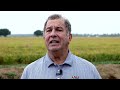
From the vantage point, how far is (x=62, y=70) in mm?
1656

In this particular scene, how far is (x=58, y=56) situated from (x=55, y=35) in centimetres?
17

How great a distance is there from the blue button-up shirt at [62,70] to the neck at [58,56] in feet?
0.09

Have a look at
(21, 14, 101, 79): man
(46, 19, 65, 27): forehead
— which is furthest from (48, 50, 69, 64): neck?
(46, 19, 65, 27): forehead

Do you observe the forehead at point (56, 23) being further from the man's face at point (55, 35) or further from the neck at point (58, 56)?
the neck at point (58, 56)

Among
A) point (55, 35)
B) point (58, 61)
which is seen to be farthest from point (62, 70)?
point (55, 35)

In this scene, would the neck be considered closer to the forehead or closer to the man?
the man

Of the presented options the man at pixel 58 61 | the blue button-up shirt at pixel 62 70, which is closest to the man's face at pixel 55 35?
the man at pixel 58 61

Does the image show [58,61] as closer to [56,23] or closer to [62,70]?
[62,70]

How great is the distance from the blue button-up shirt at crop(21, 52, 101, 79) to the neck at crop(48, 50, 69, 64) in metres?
0.03

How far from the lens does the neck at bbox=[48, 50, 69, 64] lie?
1730 millimetres

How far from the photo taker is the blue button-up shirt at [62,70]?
1653 mm
